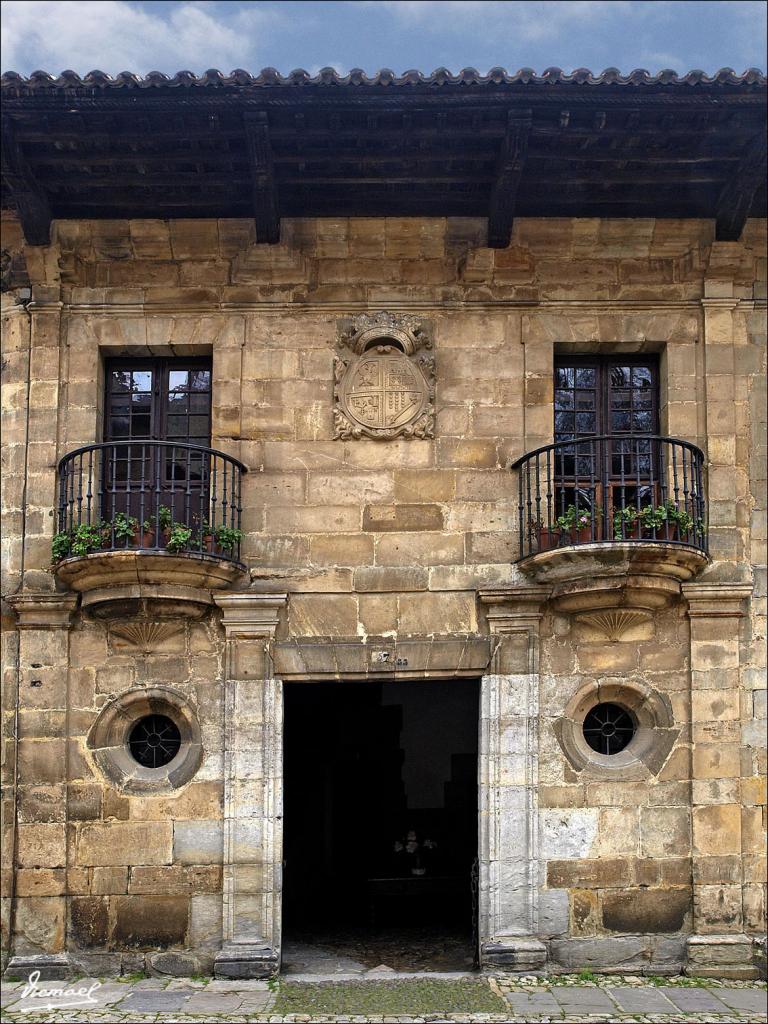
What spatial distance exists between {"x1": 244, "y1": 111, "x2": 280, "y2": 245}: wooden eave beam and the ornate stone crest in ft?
3.67

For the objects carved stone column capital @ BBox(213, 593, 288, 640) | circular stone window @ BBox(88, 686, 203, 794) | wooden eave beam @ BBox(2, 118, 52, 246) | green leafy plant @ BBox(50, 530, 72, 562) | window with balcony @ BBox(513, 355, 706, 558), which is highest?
wooden eave beam @ BBox(2, 118, 52, 246)

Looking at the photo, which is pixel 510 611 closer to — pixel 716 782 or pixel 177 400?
pixel 716 782

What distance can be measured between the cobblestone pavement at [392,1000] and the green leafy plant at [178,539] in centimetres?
349

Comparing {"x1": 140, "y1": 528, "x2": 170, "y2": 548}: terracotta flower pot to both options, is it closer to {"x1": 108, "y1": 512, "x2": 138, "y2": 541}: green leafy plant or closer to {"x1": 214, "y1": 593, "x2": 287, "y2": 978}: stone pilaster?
{"x1": 108, "y1": 512, "x2": 138, "y2": 541}: green leafy plant

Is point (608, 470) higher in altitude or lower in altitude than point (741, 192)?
lower

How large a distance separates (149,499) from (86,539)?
2.84 ft

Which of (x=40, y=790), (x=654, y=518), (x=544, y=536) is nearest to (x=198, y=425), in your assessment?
(x=544, y=536)

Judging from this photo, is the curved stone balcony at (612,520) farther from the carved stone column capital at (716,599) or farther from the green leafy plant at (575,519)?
the carved stone column capital at (716,599)

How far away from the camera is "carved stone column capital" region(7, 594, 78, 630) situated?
1009 cm

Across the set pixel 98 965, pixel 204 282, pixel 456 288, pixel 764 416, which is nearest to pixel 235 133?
pixel 204 282

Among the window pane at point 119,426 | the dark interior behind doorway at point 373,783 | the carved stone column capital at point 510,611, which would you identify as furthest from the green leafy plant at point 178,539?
the dark interior behind doorway at point 373,783

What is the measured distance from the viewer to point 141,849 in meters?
9.91

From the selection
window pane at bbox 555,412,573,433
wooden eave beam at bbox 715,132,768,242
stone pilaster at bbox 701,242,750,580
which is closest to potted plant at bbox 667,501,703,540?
stone pilaster at bbox 701,242,750,580

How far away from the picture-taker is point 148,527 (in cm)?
988
